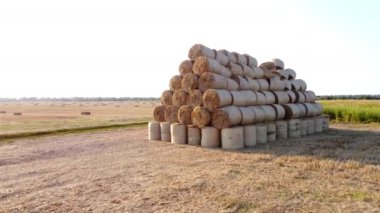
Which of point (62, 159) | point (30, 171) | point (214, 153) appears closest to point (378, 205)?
point (214, 153)

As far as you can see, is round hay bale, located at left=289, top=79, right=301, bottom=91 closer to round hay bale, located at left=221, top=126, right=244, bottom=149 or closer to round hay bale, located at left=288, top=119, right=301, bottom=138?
round hay bale, located at left=288, top=119, right=301, bottom=138

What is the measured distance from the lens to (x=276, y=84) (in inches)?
603

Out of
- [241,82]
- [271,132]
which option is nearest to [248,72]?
[241,82]

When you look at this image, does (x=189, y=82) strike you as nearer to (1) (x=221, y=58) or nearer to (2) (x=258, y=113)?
(1) (x=221, y=58)

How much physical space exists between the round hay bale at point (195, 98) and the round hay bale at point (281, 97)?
3.83 meters

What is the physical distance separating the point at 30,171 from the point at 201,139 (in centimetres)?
535

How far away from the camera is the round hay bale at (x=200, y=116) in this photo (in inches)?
468

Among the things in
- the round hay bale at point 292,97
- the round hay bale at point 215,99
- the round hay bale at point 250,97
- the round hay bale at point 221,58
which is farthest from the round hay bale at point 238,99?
the round hay bale at point 292,97

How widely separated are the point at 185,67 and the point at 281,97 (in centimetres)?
419

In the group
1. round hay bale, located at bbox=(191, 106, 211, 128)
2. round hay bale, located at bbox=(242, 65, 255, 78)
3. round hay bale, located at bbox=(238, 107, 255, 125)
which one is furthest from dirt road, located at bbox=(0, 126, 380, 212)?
round hay bale, located at bbox=(242, 65, 255, 78)

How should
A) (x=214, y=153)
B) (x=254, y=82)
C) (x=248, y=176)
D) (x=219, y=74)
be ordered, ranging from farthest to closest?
(x=254, y=82)
(x=219, y=74)
(x=214, y=153)
(x=248, y=176)

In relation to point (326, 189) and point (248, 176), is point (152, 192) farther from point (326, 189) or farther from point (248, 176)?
point (326, 189)

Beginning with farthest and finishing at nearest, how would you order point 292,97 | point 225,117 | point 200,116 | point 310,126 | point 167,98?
point 292,97 → point 310,126 → point 167,98 → point 200,116 → point 225,117

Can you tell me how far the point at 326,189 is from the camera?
20.9 feet
